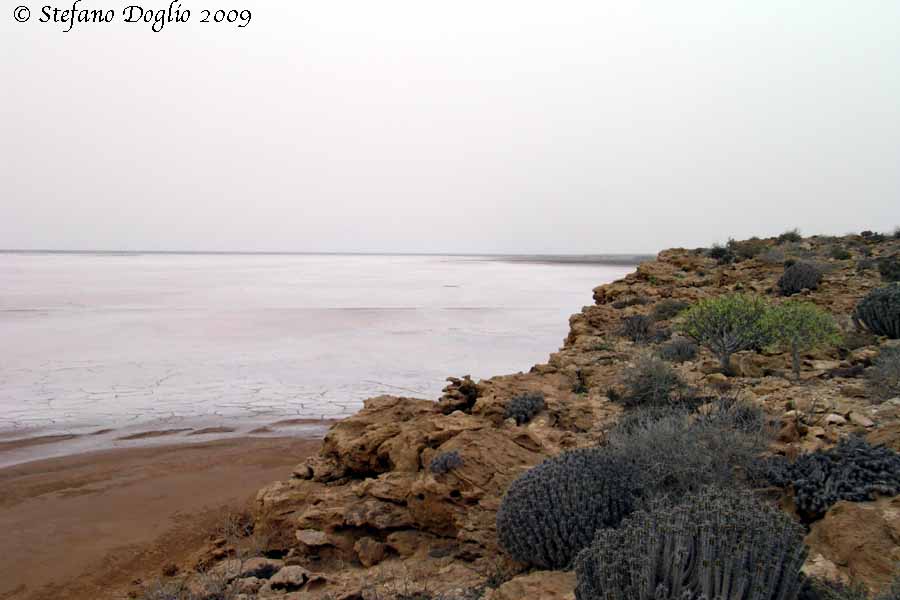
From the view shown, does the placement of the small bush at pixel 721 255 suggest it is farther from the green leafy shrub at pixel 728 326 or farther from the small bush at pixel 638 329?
the green leafy shrub at pixel 728 326

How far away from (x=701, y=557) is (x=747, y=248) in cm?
2082

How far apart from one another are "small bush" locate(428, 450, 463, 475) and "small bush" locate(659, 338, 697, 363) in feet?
15.3

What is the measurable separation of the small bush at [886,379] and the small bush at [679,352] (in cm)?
267

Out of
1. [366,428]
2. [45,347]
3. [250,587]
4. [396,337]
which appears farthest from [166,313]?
[250,587]

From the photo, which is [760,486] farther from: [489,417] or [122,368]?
[122,368]

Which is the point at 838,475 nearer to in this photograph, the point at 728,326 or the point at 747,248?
the point at 728,326

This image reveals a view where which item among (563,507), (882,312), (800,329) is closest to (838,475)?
(563,507)

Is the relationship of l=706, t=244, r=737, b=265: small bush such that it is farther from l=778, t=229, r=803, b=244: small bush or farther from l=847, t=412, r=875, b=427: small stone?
l=847, t=412, r=875, b=427: small stone

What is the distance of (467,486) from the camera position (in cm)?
565

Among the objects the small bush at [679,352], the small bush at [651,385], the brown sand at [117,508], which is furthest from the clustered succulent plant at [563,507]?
the small bush at [679,352]

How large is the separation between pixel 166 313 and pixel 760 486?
29177 mm

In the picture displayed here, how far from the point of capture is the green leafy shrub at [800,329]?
8.11 metres

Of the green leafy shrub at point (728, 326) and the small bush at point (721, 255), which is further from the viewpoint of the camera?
the small bush at point (721, 255)

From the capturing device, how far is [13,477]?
28.1ft
